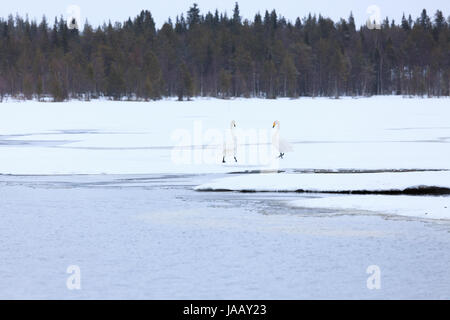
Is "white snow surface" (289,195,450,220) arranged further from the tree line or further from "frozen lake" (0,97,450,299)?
the tree line

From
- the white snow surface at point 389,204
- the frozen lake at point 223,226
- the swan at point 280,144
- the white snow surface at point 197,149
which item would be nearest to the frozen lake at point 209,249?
the frozen lake at point 223,226

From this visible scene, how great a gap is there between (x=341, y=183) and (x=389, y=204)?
250cm

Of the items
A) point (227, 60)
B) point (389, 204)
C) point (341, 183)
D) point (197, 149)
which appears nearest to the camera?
point (389, 204)

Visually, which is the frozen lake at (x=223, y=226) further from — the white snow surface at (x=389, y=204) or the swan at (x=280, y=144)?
the swan at (x=280, y=144)

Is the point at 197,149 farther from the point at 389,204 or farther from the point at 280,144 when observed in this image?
the point at 389,204

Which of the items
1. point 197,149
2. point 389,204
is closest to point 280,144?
point 197,149

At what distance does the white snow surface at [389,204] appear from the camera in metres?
12.9

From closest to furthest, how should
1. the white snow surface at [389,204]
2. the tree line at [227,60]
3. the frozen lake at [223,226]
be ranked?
1. the frozen lake at [223,226]
2. the white snow surface at [389,204]
3. the tree line at [227,60]

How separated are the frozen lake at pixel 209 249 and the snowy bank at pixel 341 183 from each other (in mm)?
1019

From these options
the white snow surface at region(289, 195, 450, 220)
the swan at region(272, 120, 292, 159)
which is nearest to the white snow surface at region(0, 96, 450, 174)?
the swan at region(272, 120, 292, 159)

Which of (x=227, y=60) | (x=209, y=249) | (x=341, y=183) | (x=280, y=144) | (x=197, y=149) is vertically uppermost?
(x=227, y=60)

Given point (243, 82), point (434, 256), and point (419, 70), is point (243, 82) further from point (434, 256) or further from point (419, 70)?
point (434, 256)

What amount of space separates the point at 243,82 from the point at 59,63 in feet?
111

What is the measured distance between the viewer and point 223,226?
11883 millimetres
